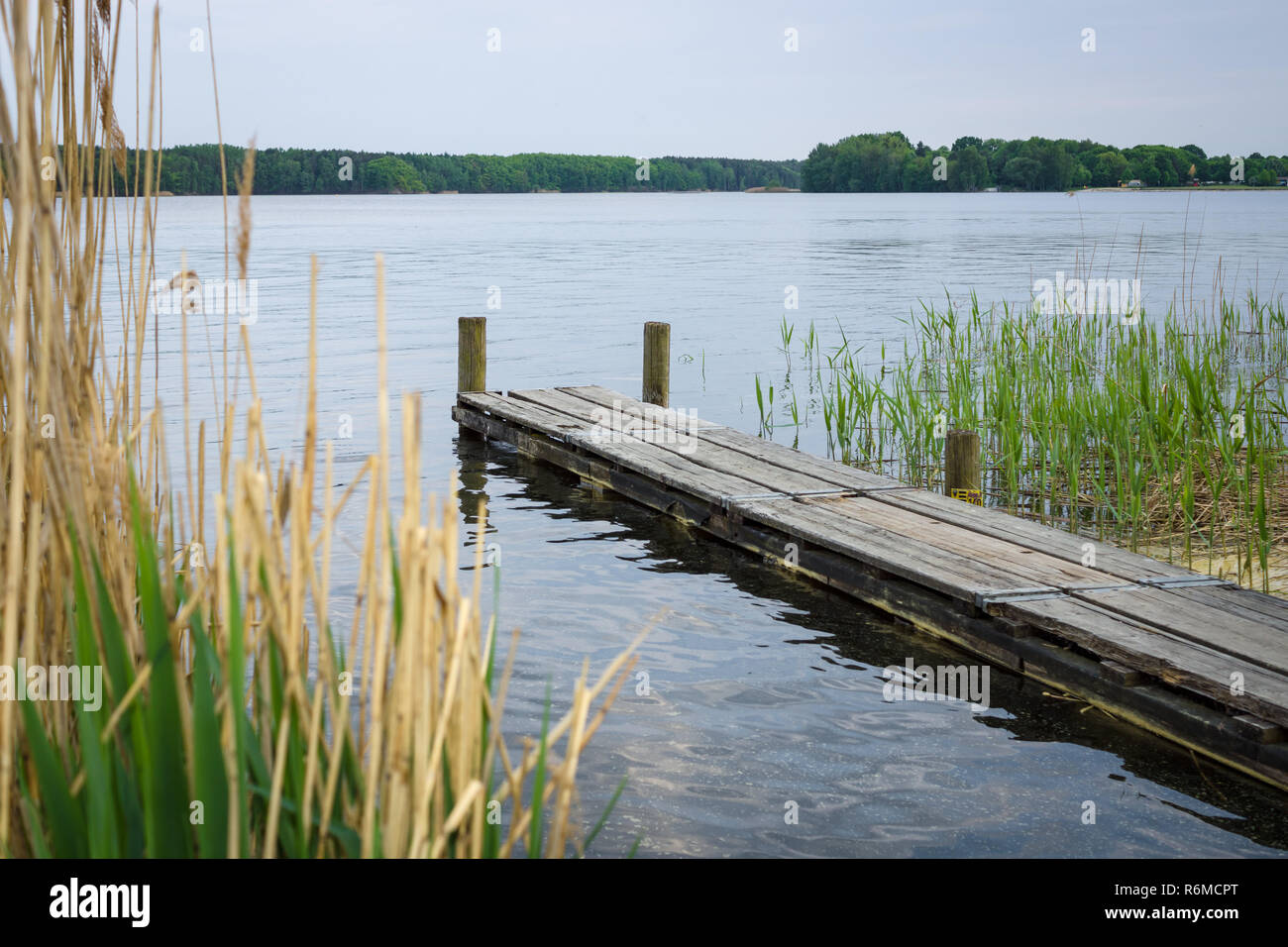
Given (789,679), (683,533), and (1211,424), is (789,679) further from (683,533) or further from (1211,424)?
(1211,424)

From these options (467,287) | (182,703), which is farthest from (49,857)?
(467,287)

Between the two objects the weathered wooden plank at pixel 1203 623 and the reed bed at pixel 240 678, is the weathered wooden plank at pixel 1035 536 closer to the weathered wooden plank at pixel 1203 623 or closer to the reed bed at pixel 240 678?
the weathered wooden plank at pixel 1203 623

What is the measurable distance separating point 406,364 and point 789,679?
1301cm

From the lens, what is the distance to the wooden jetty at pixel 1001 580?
454 cm

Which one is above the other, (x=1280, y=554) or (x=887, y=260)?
(x=887, y=260)

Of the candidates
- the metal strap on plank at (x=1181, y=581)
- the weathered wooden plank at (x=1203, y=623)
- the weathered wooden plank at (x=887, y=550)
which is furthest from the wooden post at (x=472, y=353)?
the weathered wooden plank at (x=1203, y=623)

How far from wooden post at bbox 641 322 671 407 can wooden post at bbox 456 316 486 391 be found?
160 cm

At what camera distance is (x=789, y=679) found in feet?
18.6

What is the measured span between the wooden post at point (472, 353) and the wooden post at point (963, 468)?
5294 millimetres

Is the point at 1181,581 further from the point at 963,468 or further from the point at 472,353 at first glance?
the point at 472,353

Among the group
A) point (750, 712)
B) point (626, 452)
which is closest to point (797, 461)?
point (626, 452)

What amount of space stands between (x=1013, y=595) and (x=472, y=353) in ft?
24.1

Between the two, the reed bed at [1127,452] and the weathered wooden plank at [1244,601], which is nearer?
the weathered wooden plank at [1244,601]

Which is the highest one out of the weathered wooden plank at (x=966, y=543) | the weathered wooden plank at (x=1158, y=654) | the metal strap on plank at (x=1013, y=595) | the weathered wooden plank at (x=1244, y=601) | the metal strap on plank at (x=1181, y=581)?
the weathered wooden plank at (x=966, y=543)
